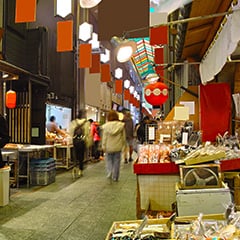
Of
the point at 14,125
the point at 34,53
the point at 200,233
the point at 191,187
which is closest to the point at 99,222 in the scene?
the point at 191,187

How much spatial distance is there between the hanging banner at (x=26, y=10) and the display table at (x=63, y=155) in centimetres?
561

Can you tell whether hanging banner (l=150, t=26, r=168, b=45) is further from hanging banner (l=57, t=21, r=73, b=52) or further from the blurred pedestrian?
the blurred pedestrian

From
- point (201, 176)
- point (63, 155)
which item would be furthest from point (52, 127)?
point (201, 176)

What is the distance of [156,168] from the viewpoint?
3.70 metres

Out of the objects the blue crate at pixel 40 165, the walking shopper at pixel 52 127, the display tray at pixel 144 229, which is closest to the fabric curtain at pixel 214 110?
the blue crate at pixel 40 165

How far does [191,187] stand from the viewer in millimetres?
3141

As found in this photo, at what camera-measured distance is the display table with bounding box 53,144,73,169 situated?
934 cm

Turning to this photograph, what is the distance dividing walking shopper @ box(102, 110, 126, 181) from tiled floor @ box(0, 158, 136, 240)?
0.45 m

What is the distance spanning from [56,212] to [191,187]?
2533 mm

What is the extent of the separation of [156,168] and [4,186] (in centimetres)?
289

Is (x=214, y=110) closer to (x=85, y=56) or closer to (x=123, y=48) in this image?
(x=123, y=48)

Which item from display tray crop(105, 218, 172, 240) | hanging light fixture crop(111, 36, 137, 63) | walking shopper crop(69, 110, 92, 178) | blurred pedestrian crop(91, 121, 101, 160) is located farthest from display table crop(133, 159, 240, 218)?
blurred pedestrian crop(91, 121, 101, 160)

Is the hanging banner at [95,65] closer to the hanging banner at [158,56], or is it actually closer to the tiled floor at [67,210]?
the hanging banner at [158,56]

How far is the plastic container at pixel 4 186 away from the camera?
516cm
